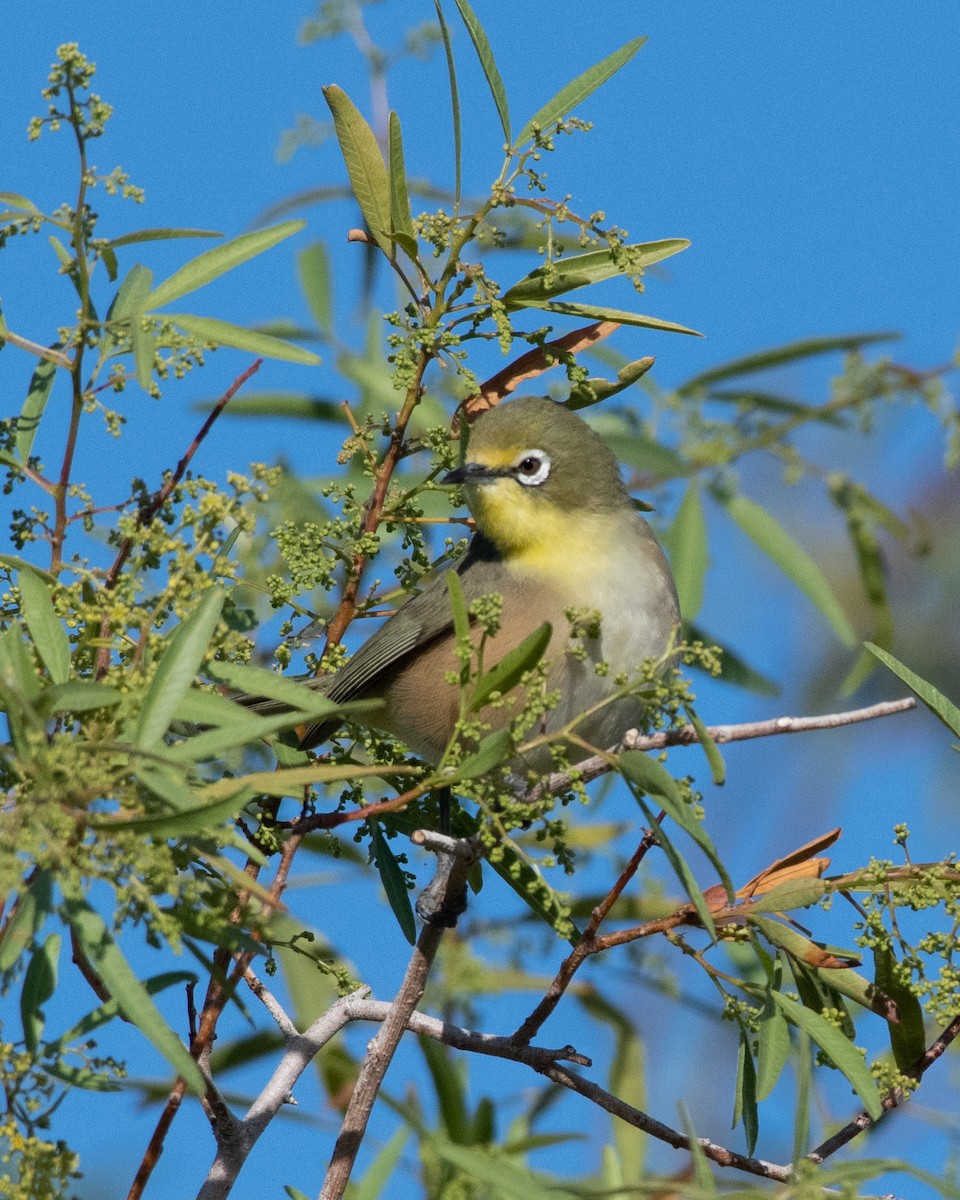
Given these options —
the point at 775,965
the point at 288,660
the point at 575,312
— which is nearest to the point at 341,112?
the point at 575,312

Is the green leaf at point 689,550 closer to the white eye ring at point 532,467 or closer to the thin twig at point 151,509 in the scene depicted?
the white eye ring at point 532,467

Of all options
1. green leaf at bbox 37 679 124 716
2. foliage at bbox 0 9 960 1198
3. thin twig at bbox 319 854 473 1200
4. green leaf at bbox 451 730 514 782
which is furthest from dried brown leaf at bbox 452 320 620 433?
green leaf at bbox 37 679 124 716

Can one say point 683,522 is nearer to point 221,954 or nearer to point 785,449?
point 785,449

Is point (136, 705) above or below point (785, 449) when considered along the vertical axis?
below

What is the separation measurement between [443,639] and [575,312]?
1.80 meters

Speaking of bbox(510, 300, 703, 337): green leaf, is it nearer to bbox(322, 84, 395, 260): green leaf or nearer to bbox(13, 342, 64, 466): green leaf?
bbox(322, 84, 395, 260): green leaf

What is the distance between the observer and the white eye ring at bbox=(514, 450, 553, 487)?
504 cm

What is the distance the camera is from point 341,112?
329 centimetres

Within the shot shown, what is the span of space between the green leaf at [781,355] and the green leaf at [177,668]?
365cm

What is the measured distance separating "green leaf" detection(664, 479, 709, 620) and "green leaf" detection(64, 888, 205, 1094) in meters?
3.06

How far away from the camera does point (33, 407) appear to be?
10.3 ft

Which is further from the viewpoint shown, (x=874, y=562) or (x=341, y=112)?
(x=874, y=562)

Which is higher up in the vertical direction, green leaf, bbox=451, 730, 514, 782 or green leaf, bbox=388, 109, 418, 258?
green leaf, bbox=388, 109, 418, 258

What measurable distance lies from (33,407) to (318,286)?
296cm
